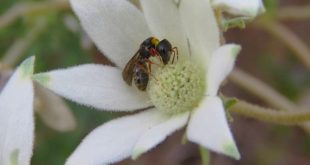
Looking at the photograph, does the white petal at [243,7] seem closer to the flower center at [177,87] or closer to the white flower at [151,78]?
the white flower at [151,78]

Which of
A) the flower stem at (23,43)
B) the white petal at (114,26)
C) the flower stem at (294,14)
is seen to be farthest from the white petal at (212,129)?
the flower stem at (294,14)

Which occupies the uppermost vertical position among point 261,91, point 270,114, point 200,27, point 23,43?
point 200,27

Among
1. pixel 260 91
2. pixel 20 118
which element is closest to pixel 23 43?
pixel 260 91

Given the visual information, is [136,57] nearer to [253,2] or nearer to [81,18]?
[81,18]

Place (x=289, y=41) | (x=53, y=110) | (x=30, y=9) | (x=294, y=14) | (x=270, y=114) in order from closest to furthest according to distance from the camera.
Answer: (x=270, y=114) → (x=53, y=110) → (x=30, y=9) → (x=289, y=41) → (x=294, y=14)

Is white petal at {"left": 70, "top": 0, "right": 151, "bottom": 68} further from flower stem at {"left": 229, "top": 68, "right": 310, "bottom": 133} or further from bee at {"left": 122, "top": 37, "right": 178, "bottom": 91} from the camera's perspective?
flower stem at {"left": 229, "top": 68, "right": 310, "bottom": 133}

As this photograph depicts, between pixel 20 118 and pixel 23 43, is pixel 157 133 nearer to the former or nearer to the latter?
pixel 20 118
